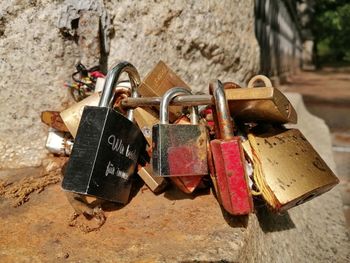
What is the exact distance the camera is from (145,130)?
1.13 metres

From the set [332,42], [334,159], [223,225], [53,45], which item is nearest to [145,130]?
[223,225]

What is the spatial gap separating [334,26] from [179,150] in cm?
1656

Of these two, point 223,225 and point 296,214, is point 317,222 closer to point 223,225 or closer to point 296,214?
point 296,214

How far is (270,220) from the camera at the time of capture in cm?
115

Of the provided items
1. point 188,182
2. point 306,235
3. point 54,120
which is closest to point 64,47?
point 54,120

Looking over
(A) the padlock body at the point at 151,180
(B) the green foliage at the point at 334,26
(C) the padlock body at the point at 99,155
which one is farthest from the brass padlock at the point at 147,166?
(B) the green foliage at the point at 334,26

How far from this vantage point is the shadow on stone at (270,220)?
108 cm

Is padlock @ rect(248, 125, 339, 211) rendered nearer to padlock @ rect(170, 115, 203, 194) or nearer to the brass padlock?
padlock @ rect(170, 115, 203, 194)

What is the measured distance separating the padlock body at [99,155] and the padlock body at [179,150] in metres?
0.11

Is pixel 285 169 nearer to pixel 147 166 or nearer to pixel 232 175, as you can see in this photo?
pixel 232 175

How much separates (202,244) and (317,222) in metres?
0.73

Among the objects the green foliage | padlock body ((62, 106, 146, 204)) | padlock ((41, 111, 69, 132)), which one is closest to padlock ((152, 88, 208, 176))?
padlock body ((62, 106, 146, 204))

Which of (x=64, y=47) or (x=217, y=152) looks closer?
(x=217, y=152)

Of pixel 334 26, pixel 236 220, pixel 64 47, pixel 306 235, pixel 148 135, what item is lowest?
Answer: pixel 334 26
